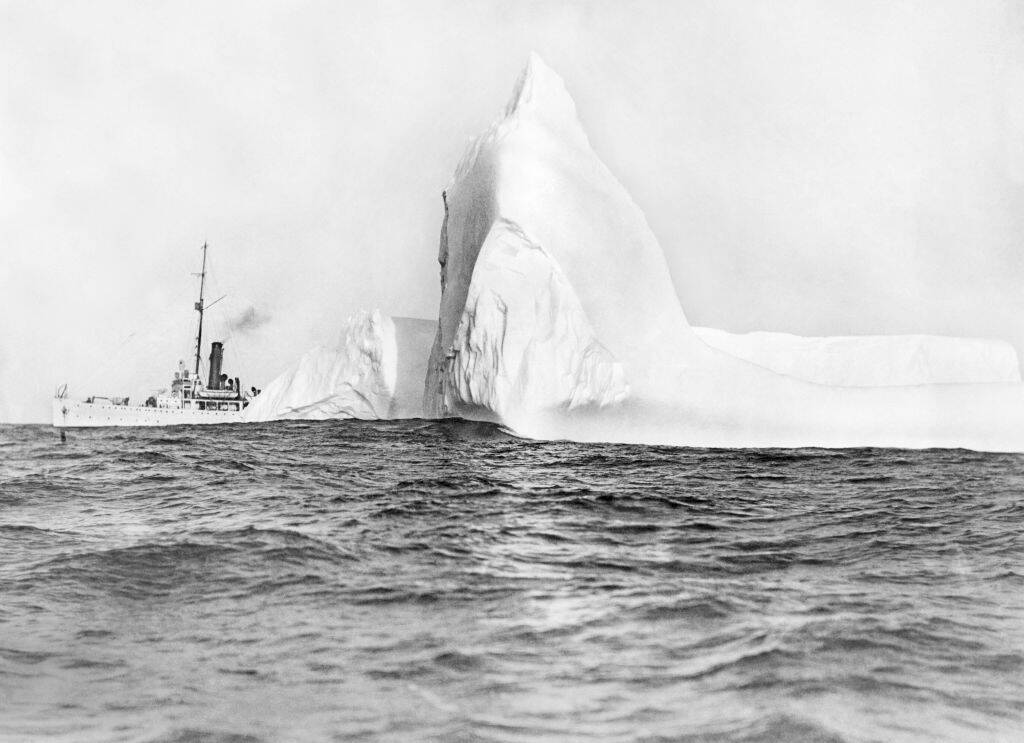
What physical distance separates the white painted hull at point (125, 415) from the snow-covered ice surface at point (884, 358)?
1442 centimetres

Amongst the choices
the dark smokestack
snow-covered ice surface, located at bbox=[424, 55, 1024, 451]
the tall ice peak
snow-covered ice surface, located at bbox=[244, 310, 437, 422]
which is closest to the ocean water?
snow-covered ice surface, located at bbox=[424, 55, 1024, 451]

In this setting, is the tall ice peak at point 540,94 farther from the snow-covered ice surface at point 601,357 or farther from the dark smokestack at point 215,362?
the dark smokestack at point 215,362

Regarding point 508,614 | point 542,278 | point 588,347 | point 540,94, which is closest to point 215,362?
point 540,94

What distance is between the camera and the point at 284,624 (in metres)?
3.39

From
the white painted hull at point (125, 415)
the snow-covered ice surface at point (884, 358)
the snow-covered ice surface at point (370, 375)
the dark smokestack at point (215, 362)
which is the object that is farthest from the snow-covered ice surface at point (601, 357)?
the dark smokestack at point (215, 362)

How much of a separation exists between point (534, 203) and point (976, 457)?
24.2 ft

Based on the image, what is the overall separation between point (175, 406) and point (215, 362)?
216 cm

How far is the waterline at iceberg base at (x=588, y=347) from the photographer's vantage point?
13.0m

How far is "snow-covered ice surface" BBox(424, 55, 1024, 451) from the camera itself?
13023mm

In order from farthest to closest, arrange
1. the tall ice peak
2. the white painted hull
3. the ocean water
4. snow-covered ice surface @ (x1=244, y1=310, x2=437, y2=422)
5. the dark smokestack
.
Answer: the dark smokestack
the white painted hull
snow-covered ice surface @ (x1=244, y1=310, x2=437, y2=422)
the tall ice peak
the ocean water

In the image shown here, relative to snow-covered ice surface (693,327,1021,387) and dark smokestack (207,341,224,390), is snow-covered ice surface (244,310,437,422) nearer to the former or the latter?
snow-covered ice surface (693,327,1021,387)

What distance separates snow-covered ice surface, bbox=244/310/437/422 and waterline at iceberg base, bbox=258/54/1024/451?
76.1 inches

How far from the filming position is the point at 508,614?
3.47 m

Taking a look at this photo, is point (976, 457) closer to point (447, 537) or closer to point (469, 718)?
point (447, 537)
